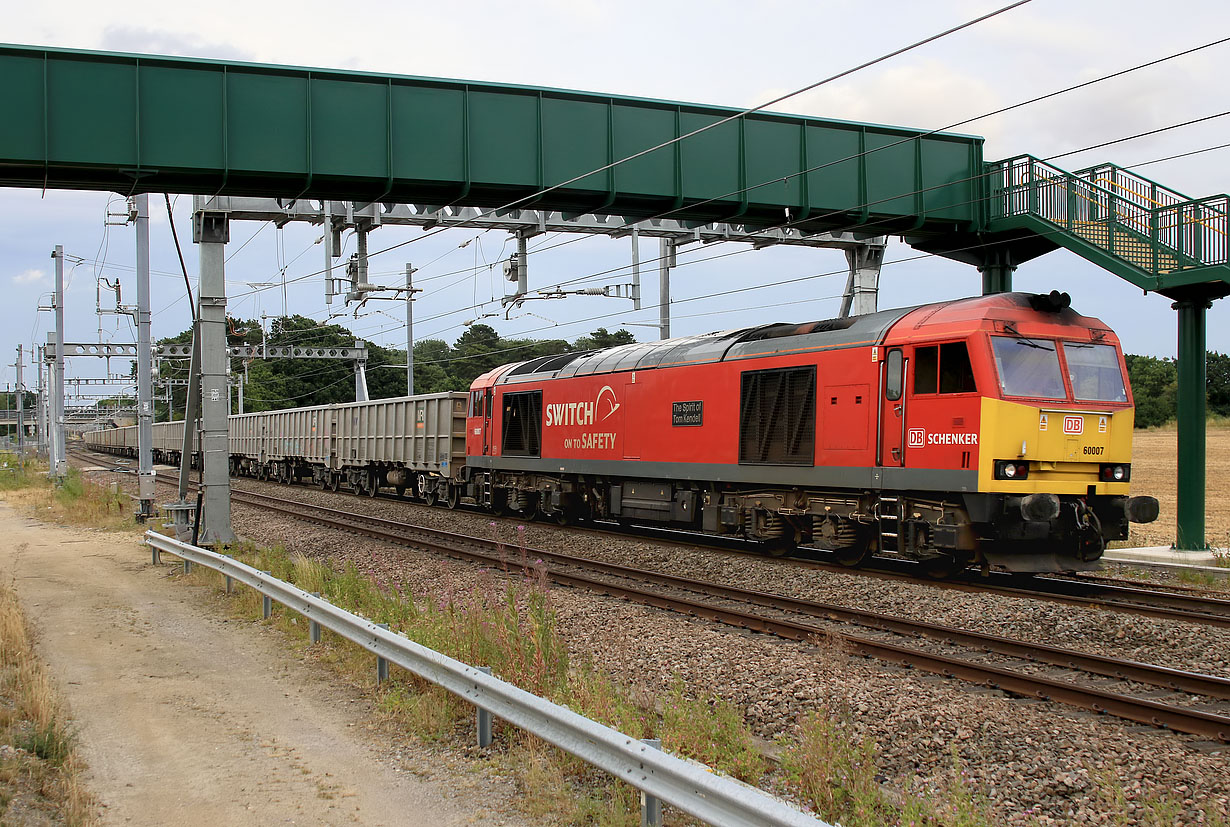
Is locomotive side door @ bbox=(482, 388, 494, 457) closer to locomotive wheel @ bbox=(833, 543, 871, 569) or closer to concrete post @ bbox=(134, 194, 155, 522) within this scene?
concrete post @ bbox=(134, 194, 155, 522)

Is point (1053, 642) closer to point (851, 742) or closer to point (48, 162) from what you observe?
point (851, 742)

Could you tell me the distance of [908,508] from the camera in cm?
1340

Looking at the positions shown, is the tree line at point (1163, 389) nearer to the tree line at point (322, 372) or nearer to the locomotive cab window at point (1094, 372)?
the tree line at point (322, 372)

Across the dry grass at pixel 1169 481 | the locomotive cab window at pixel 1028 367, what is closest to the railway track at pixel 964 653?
the locomotive cab window at pixel 1028 367

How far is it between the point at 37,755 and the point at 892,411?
10536mm

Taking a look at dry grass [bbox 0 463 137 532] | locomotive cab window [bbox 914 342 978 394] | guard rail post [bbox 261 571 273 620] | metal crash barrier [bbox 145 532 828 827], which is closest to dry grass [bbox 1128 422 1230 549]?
locomotive cab window [bbox 914 342 978 394]

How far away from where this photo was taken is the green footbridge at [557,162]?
15.1 m

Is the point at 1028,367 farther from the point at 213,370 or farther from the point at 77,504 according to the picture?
the point at 77,504

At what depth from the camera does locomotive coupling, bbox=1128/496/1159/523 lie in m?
12.6

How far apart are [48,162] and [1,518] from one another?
1562 centimetres

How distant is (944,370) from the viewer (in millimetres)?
12828

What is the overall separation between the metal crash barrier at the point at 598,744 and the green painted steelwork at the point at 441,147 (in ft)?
31.4

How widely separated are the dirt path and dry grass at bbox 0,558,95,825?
0.16 m

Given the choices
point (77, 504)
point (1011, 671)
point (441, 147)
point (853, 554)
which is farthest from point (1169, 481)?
point (77, 504)
